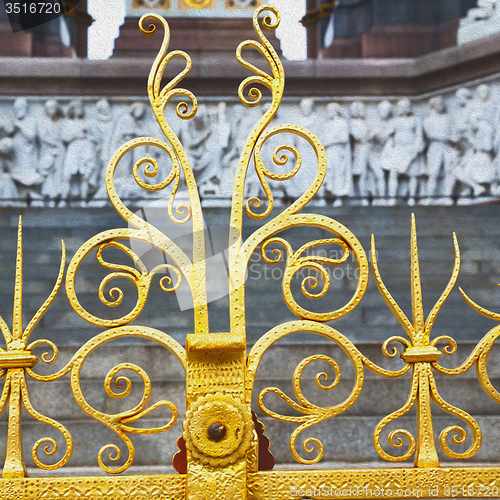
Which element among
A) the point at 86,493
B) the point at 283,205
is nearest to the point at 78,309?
the point at 86,493

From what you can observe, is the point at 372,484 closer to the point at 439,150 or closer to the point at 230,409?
the point at 230,409

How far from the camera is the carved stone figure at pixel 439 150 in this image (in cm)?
891

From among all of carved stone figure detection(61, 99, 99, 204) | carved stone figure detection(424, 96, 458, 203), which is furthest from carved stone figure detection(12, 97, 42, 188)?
carved stone figure detection(424, 96, 458, 203)

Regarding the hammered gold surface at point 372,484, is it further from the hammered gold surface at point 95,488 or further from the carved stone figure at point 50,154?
the carved stone figure at point 50,154

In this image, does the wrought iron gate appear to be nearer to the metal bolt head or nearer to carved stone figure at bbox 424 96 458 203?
the metal bolt head

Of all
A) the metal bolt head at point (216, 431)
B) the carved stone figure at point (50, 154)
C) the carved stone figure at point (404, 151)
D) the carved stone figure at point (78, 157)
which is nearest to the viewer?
the metal bolt head at point (216, 431)

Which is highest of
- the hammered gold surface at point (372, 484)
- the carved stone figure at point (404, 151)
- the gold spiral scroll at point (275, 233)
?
the carved stone figure at point (404, 151)

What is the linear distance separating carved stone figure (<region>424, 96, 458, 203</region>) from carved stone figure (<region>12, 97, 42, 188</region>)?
505cm

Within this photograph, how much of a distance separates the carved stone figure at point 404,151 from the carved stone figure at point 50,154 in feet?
13.8

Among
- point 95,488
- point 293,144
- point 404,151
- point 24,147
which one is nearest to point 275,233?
point 95,488

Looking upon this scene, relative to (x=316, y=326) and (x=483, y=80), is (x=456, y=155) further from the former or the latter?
(x=316, y=326)

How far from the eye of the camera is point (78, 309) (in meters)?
1.76

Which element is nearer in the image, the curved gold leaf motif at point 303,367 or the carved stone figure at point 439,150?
the curved gold leaf motif at point 303,367

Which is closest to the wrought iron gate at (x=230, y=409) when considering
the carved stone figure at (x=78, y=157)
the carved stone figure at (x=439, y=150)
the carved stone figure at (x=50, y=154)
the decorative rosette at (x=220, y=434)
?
the decorative rosette at (x=220, y=434)
